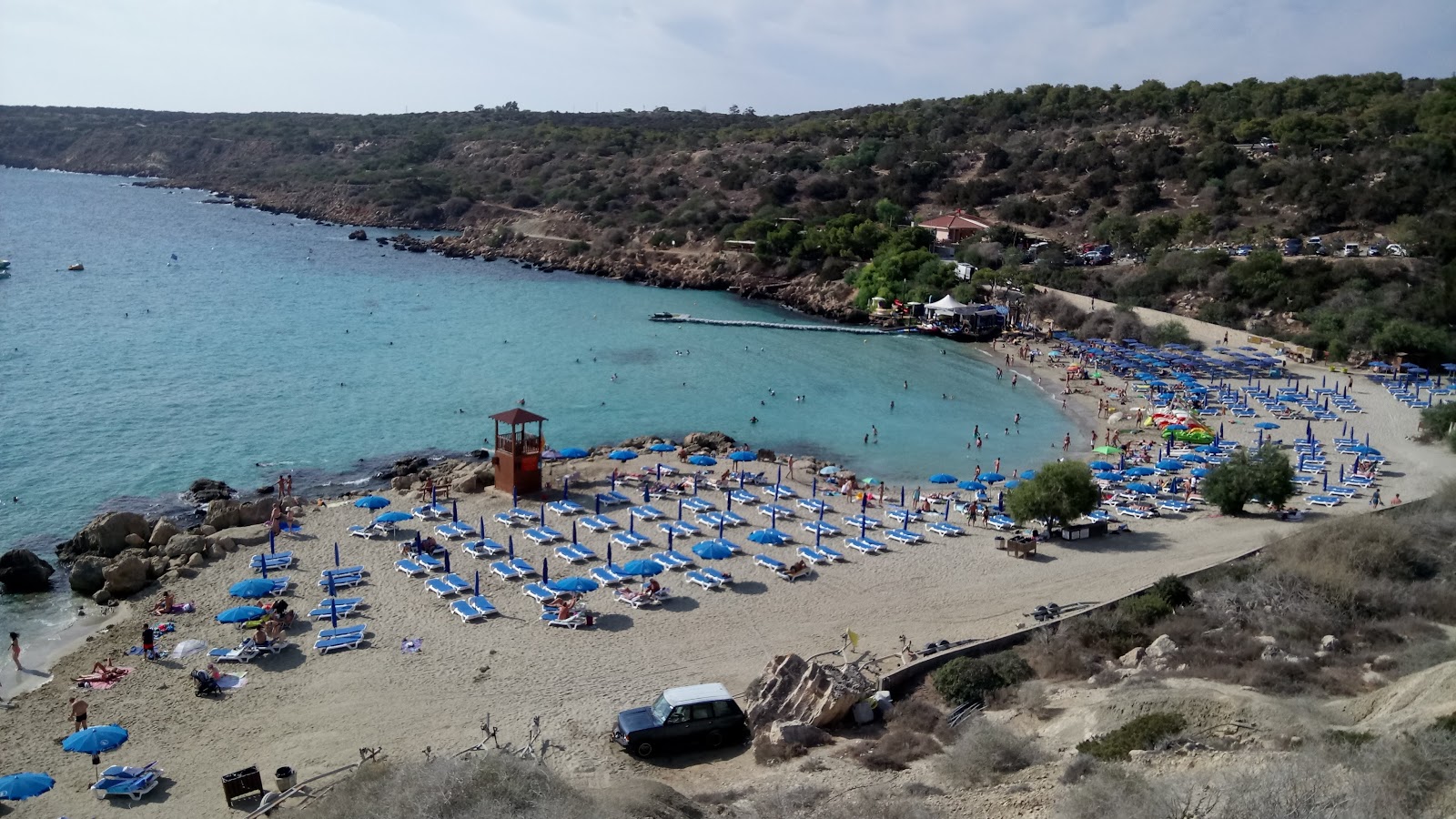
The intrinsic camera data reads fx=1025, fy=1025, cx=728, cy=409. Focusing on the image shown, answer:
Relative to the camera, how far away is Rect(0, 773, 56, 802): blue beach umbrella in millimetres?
12125

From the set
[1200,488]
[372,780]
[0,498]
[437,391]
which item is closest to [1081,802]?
[372,780]

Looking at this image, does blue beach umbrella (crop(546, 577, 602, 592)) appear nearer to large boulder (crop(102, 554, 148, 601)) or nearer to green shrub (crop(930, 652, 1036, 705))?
green shrub (crop(930, 652, 1036, 705))

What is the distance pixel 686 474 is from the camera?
91.2ft

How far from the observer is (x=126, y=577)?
784 inches

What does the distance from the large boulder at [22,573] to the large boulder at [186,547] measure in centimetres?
216

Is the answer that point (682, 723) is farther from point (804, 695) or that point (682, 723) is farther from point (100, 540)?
point (100, 540)

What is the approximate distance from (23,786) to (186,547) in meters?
9.70

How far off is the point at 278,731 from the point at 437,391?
2512 centimetres

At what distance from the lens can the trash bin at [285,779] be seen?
12.5 m

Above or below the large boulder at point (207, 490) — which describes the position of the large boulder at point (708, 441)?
above

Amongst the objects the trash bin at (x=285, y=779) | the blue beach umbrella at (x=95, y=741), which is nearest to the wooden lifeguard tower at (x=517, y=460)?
the blue beach umbrella at (x=95, y=741)

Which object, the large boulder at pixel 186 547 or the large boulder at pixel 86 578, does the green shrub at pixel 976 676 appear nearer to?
the large boulder at pixel 186 547

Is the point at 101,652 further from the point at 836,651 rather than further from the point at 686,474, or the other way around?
the point at 686,474

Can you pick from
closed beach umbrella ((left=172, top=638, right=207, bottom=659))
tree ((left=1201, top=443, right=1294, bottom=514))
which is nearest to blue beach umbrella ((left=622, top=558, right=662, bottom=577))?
closed beach umbrella ((left=172, top=638, right=207, bottom=659))
